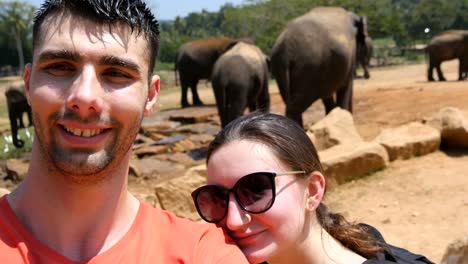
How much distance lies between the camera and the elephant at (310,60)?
32.4 feet

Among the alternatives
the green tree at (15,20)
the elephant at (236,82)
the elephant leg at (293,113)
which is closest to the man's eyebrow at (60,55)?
Result: the elephant leg at (293,113)

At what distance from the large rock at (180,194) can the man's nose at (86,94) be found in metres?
4.46

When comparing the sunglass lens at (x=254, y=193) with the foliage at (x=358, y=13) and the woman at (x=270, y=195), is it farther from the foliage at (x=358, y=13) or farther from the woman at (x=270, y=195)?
the foliage at (x=358, y=13)

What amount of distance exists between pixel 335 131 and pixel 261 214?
599 centimetres

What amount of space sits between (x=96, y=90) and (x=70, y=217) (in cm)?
39

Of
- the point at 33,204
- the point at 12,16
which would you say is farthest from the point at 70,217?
the point at 12,16

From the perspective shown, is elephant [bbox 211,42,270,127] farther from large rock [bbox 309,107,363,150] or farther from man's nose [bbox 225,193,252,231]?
man's nose [bbox 225,193,252,231]

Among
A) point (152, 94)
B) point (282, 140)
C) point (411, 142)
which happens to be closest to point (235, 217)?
point (282, 140)

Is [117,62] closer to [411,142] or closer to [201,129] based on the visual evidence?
[411,142]

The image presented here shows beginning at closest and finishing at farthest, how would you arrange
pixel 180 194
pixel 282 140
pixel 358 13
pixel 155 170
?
pixel 282 140 → pixel 180 194 → pixel 155 170 → pixel 358 13

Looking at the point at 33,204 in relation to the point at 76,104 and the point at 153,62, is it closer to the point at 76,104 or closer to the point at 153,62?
the point at 76,104

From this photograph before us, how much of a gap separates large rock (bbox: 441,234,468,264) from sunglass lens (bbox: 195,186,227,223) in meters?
1.91

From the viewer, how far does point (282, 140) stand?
220 centimetres

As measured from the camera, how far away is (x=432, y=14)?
173 feet
